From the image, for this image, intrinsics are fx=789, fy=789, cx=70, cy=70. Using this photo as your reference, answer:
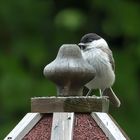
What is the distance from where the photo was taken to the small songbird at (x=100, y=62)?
3164mm

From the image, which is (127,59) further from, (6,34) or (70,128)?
(70,128)

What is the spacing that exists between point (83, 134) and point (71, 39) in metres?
3.84

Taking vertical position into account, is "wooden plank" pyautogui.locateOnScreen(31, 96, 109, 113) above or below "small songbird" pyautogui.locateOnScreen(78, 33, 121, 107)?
above

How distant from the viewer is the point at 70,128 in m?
1.81

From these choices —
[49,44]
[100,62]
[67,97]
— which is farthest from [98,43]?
[49,44]

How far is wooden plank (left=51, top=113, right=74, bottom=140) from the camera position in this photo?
1.79 meters

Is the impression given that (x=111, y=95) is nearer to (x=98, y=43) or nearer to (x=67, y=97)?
(x=98, y=43)

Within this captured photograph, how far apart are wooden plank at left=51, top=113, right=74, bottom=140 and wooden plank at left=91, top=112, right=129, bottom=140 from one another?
0.06 metres

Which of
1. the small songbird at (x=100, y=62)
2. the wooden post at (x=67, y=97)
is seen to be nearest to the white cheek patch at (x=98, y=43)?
the small songbird at (x=100, y=62)

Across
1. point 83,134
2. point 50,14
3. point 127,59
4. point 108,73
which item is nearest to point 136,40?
point 127,59

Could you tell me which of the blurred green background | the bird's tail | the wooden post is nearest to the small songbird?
the bird's tail

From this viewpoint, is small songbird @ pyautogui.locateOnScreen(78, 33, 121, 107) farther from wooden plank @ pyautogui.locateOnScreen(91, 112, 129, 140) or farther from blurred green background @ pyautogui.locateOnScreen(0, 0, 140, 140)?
blurred green background @ pyautogui.locateOnScreen(0, 0, 140, 140)

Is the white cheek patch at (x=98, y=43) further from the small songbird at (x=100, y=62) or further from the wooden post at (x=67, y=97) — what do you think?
the wooden post at (x=67, y=97)

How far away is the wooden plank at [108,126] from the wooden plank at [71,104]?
0.02 m
